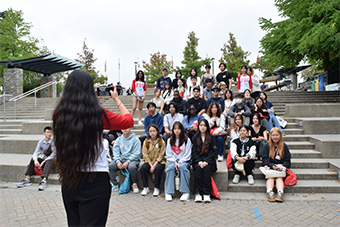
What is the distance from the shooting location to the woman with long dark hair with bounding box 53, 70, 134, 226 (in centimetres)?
179

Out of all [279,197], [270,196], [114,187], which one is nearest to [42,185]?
[114,187]

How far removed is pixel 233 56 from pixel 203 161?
109ft

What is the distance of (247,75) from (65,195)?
952 cm

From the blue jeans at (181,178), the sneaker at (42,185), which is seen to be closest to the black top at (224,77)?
the blue jeans at (181,178)

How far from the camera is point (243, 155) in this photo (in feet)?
19.6

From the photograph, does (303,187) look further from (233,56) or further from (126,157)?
(233,56)

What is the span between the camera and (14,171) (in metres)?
A: 6.67

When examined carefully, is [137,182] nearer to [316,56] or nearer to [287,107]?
[287,107]

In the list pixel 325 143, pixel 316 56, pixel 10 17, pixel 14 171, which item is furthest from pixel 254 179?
pixel 10 17

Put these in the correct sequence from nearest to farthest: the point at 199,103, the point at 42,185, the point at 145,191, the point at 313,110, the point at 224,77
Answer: the point at 145,191
the point at 42,185
the point at 199,103
the point at 313,110
the point at 224,77

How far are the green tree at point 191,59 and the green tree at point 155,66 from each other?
16.8 feet

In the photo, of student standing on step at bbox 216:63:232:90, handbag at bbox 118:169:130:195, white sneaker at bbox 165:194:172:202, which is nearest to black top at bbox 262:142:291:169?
white sneaker at bbox 165:194:172:202

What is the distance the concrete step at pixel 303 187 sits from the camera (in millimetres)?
5538

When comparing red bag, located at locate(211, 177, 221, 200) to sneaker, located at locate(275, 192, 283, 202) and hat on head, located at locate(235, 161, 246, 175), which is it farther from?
sneaker, located at locate(275, 192, 283, 202)
